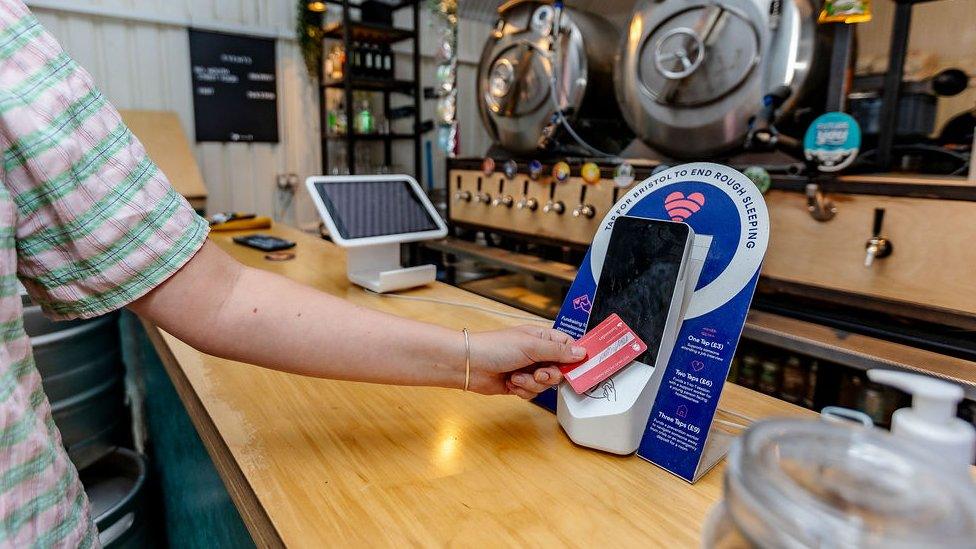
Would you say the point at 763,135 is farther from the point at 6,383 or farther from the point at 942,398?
the point at 6,383

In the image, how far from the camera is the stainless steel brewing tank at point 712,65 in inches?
53.5

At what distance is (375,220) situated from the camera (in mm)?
1495

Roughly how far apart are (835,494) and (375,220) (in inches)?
51.0

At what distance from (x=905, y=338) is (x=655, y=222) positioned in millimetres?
807

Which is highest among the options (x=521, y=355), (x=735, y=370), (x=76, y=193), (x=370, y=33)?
(x=370, y=33)

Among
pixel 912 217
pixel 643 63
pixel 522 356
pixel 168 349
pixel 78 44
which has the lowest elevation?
pixel 168 349

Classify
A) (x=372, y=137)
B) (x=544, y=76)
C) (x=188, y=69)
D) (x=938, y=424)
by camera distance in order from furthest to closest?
(x=372, y=137) → (x=188, y=69) → (x=544, y=76) → (x=938, y=424)

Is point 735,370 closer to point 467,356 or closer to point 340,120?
point 467,356

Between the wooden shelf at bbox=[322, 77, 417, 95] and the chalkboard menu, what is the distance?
416 mm

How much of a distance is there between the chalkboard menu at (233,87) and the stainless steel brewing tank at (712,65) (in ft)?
9.74

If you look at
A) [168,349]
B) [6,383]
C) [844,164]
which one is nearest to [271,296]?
[6,383]

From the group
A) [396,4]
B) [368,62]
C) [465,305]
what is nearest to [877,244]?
[465,305]

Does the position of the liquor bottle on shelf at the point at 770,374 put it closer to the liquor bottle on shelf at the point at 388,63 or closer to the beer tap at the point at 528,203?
the beer tap at the point at 528,203

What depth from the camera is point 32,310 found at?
1.71 m
